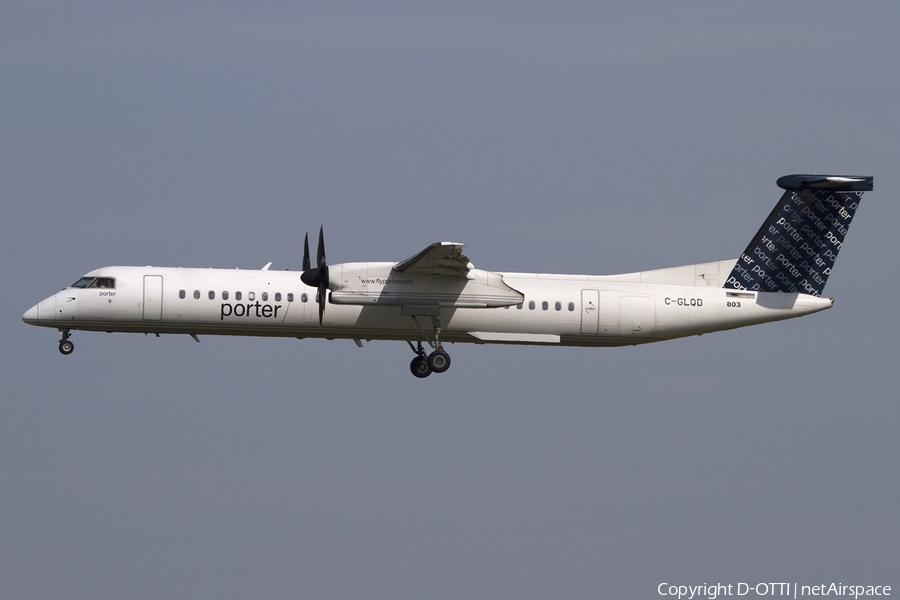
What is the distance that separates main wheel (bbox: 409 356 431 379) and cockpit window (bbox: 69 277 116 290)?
7.64 meters

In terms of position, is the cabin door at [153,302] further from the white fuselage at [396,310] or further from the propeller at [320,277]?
the propeller at [320,277]

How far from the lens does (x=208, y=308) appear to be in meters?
31.9

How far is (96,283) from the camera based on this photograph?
106ft

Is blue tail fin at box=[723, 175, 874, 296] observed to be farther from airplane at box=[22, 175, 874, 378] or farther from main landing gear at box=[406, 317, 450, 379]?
main landing gear at box=[406, 317, 450, 379]

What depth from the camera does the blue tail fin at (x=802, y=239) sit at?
112 feet

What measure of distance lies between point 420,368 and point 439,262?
10.4ft

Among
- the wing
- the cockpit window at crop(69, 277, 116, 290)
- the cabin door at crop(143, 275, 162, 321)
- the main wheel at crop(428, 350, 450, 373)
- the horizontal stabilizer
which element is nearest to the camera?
the wing

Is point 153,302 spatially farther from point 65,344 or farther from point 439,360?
point 439,360

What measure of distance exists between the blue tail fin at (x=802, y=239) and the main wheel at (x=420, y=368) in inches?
320

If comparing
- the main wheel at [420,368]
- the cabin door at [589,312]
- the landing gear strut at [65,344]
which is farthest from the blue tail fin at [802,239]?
the landing gear strut at [65,344]

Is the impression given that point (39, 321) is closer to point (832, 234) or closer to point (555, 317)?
point (555, 317)

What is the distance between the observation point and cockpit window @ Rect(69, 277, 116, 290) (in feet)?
106

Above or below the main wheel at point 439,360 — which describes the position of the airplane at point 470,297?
above

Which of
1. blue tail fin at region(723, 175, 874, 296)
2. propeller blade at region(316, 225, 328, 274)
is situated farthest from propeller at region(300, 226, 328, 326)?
blue tail fin at region(723, 175, 874, 296)
